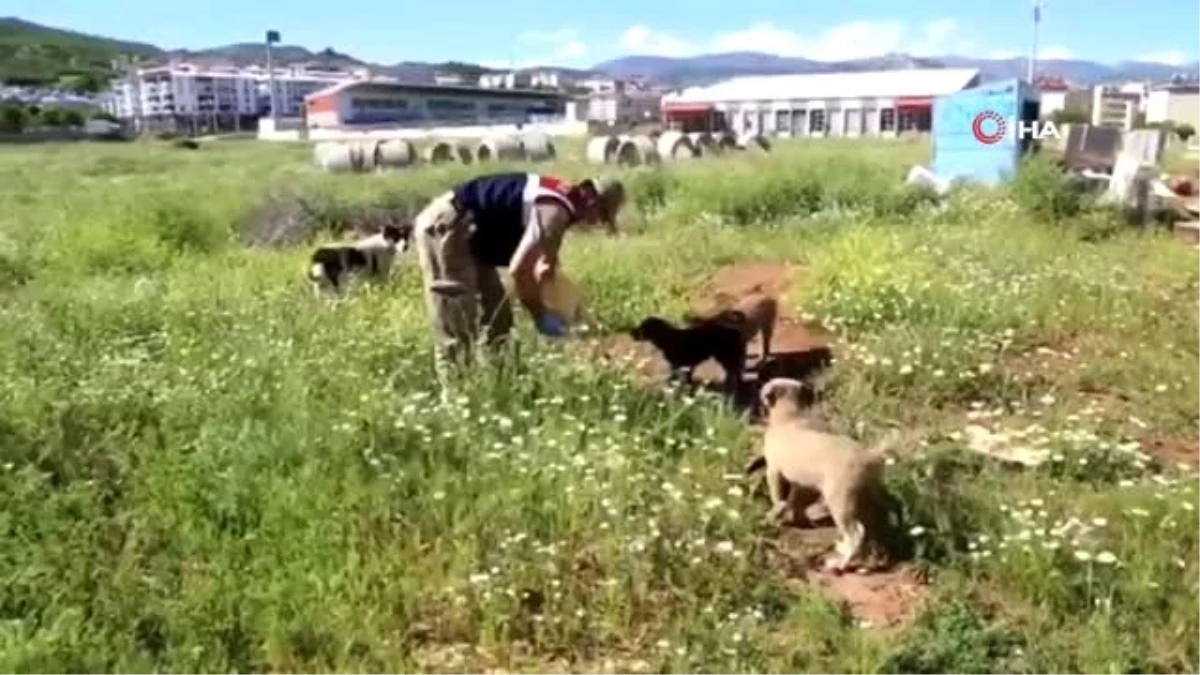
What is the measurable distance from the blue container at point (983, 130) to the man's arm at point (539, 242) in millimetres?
11996

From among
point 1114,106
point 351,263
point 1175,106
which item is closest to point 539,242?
point 351,263

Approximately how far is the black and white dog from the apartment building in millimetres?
106758

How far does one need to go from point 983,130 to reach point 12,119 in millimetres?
71995

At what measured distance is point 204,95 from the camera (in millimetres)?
129125

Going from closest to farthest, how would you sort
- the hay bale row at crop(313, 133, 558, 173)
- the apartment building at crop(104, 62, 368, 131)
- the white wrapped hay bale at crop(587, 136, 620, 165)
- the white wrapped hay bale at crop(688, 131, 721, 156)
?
the white wrapped hay bale at crop(587, 136, 620, 165) → the hay bale row at crop(313, 133, 558, 173) → the white wrapped hay bale at crop(688, 131, 721, 156) → the apartment building at crop(104, 62, 368, 131)

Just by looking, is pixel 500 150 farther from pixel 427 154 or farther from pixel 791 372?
pixel 791 372

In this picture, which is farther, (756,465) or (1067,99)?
(1067,99)

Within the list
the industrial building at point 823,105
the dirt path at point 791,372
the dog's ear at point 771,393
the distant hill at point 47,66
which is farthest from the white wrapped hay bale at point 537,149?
the distant hill at point 47,66

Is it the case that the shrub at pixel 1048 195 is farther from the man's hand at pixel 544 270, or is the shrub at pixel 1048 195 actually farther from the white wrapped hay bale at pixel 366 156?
the white wrapped hay bale at pixel 366 156

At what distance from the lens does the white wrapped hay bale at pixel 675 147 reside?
1189 inches

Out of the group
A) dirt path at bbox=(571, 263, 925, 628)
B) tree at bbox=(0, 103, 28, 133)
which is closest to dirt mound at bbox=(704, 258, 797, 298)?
dirt path at bbox=(571, 263, 925, 628)

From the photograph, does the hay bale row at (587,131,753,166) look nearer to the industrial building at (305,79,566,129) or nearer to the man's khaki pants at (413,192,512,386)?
the man's khaki pants at (413,192,512,386)

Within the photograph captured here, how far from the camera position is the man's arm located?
17.3 feet

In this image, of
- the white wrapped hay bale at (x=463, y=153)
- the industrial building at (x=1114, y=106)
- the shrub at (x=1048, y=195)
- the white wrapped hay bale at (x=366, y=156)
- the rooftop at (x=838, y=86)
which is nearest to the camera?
the shrub at (x=1048, y=195)
